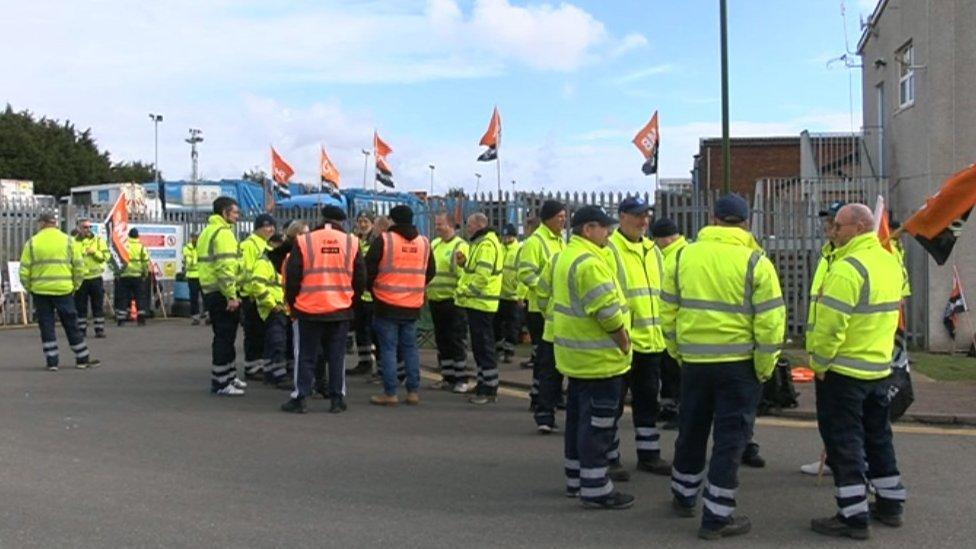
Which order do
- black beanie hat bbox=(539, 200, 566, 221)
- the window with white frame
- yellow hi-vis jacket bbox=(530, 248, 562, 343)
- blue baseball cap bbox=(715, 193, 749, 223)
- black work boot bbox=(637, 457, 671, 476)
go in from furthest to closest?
the window with white frame, black beanie hat bbox=(539, 200, 566, 221), yellow hi-vis jacket bbox=(530, 248, 562, 343), black work boot bbox=(637, 457, 671, 476), blue baseball cap bbox=(715, 193, 749, 223)

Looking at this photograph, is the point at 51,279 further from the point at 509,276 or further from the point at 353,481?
the point at 353,481

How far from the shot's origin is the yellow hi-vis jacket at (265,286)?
1138 centimetres

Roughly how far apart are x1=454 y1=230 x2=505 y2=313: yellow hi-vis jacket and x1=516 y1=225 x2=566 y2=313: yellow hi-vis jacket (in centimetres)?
77

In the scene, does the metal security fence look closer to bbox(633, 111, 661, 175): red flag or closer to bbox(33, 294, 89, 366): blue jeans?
bbox(633, 111, 661, 175): red flag

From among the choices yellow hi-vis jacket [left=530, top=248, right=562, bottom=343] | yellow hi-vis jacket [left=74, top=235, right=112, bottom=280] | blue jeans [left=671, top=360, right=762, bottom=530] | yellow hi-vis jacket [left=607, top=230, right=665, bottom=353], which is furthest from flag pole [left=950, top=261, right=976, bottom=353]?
yellow hi-vis jacket [left=74, top=235, right=112, bottom=280]

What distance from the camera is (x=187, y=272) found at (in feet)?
70.7

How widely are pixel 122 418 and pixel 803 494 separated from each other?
6382 millimetres

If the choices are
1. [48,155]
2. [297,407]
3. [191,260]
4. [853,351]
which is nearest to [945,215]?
[853,351]

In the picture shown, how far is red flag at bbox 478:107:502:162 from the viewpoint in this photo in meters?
19.7

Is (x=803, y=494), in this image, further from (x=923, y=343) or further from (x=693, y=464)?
(x=923, y=343)

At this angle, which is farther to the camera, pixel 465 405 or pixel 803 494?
pixel 465 405

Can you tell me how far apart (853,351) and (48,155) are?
206 feet

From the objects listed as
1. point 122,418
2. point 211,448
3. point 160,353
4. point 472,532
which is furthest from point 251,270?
point 472,532

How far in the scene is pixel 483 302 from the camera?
423 inches
